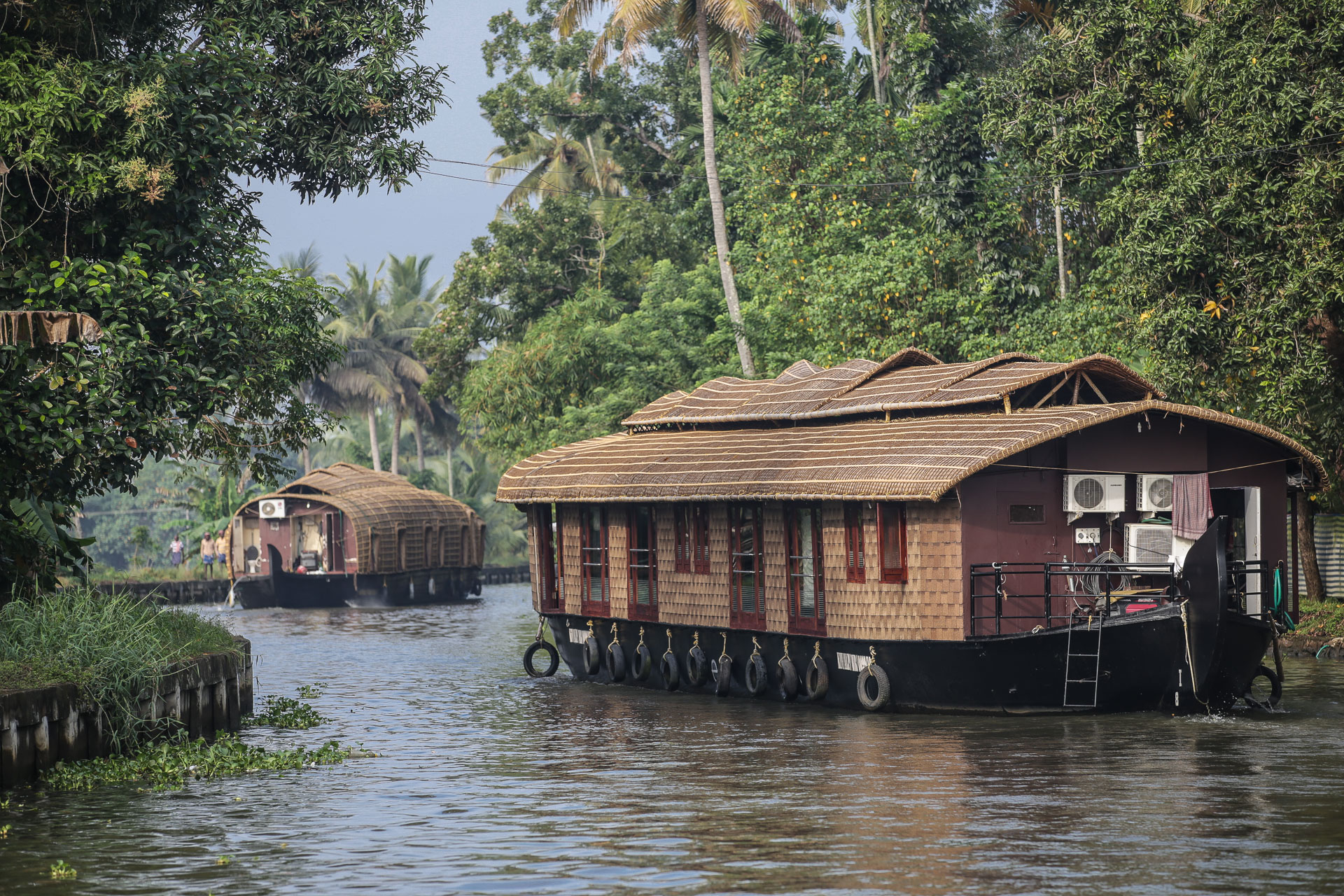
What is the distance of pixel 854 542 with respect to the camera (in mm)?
17703

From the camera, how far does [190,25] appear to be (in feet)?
63.7

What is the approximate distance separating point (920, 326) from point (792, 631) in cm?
1431

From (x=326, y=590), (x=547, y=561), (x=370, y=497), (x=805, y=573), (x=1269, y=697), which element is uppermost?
(x=370, y=497)

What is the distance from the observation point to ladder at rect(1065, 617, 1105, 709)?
15.8 meters

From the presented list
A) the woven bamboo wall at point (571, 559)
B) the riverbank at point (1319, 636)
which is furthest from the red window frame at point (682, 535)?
the riverbank at point (1319, 636)

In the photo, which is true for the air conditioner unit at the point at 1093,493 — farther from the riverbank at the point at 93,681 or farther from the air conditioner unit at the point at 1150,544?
the riverbank at the point at 93,681

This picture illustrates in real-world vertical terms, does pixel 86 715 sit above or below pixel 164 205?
below

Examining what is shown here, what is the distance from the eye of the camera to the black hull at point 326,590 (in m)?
44.2

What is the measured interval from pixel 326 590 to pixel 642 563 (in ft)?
82.6

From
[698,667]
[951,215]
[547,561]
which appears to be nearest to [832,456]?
[698,667]

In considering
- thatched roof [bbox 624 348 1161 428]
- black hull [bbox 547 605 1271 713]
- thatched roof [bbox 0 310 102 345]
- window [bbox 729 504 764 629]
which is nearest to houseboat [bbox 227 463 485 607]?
thatched roof [bbox 624 348 1161 428]

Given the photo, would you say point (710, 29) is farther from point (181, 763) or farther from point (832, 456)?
point (181, 763)

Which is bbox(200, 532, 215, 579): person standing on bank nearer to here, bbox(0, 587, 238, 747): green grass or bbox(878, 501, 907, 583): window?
bbox(0, 587, 238, 747): green grass

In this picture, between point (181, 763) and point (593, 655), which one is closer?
point (181, 763)
